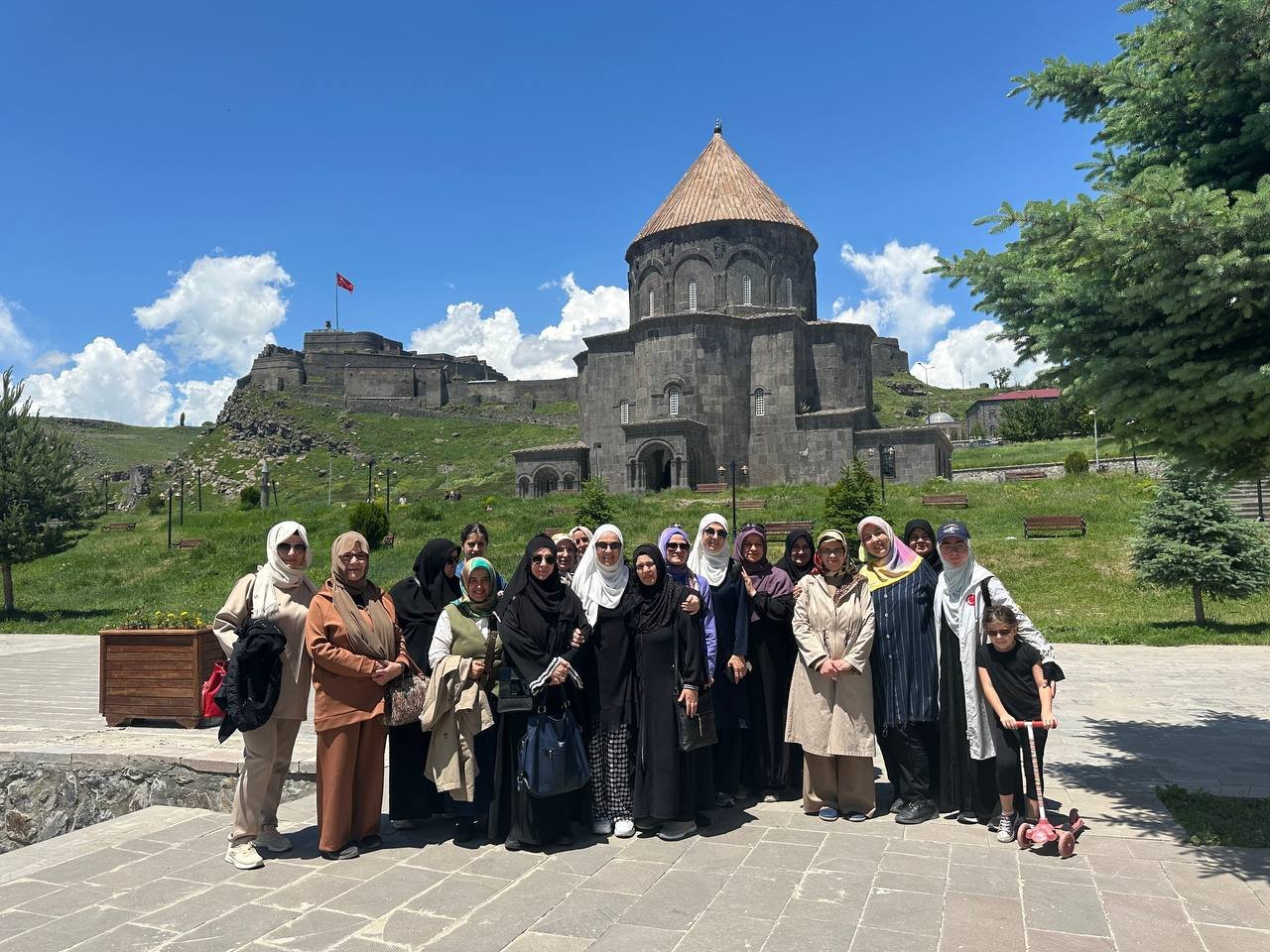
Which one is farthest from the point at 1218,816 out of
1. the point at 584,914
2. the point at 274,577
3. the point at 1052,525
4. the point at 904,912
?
the point at 1052,525

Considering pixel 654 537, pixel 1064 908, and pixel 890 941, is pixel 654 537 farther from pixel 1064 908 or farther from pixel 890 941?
pixel 890 941

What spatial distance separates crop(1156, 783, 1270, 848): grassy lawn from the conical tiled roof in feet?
105

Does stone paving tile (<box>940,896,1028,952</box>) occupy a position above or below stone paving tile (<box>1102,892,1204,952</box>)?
above

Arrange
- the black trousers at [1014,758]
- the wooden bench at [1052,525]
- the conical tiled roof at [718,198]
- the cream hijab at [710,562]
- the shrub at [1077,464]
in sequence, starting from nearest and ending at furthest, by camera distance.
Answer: the black trousers at [1014,758], the cream hijab at [710,562], the wooden bench at [1052,525], the shrub at [1077,464], the conical tiled roof at [718,198]

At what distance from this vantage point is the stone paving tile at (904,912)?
3689 mm

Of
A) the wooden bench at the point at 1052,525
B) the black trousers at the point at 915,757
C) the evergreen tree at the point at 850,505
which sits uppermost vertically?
the evergreen tree at the point at 850,505

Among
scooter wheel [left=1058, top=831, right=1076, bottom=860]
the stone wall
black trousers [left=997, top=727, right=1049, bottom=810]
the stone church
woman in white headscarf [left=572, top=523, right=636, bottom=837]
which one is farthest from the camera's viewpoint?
the stone church

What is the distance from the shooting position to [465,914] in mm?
3893

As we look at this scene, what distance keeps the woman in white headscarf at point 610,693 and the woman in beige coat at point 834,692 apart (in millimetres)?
1114

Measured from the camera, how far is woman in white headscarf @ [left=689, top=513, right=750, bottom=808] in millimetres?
5375

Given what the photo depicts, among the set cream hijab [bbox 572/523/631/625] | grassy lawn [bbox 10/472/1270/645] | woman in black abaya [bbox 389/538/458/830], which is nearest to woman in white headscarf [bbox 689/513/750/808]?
cream hijab [bbox 572/523/631/625]

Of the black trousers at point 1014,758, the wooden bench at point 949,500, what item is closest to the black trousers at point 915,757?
the black trousers at point 1014,758

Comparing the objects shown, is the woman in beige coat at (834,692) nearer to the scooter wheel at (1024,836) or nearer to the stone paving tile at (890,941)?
the scooter wheel at (1024,836)

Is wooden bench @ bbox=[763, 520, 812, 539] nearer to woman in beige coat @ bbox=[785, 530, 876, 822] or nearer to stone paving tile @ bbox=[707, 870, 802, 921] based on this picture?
woman in beige coat @ bbox=[785, 530, 876, 822]
